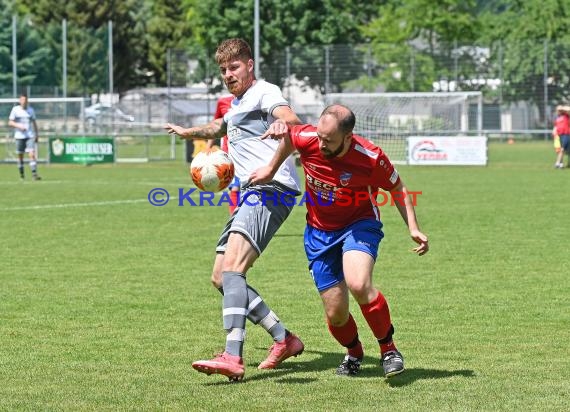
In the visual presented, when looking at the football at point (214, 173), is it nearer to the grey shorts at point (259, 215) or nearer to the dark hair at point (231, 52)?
the grey shorts at point (259, 215)

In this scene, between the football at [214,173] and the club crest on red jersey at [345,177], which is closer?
the club crest on red jersey at [345,177]

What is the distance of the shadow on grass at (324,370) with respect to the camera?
23.5 feet

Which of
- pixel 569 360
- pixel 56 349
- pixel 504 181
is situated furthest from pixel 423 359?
pixel 504 181

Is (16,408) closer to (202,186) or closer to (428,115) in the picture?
(202,186)

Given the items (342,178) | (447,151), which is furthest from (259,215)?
(447,151)

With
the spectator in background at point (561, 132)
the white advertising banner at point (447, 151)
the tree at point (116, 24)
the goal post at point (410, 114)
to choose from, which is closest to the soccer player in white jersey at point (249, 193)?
the spectator in background at point (561, 132)

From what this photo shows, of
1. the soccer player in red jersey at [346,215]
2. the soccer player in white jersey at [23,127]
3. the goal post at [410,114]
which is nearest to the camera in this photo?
the soccer player in red jersey at [346,215]

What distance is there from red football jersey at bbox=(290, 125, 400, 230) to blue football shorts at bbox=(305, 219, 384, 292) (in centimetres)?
5

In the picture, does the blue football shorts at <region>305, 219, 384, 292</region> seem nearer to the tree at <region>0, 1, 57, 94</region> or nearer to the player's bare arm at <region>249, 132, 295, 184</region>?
the player's bare arm at <region>249, 132, 295, 184</region>

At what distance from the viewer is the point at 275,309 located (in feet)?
32.9

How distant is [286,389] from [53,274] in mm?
6061

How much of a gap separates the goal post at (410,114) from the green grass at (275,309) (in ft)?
65.7

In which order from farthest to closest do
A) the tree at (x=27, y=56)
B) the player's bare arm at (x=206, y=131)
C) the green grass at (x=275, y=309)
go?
the tree at (x=27, y=56), the player's bare arm at (x=206, y=131), the green grass at (x=275, y=309)

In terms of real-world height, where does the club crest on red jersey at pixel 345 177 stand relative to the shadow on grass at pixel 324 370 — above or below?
above
